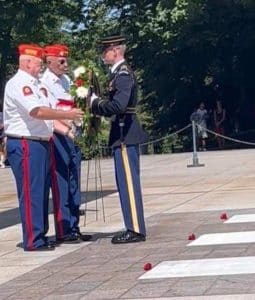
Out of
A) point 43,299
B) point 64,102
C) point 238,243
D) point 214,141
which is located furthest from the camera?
point 214,141

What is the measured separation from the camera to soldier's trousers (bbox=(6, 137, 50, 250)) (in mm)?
9859

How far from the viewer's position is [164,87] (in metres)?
40.4

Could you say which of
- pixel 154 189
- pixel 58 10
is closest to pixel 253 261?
pixel 154 189

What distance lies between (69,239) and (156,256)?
166cm

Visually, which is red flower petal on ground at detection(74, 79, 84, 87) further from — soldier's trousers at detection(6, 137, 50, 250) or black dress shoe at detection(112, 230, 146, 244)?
black dress shoe at detection(112, 230, 146, 244)

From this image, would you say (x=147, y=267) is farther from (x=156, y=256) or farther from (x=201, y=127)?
(x=201, y=127)

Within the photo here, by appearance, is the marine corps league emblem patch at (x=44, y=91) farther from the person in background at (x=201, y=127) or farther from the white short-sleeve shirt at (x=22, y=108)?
the person in background at (x=201, y=127)

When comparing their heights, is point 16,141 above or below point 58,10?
below

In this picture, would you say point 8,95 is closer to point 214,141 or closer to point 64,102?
point 64,102

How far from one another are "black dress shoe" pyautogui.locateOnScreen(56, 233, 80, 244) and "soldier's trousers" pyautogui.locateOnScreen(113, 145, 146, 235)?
723mm

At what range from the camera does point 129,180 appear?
1001 centimetres

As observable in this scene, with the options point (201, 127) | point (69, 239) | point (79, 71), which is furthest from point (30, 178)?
point (201, 127)

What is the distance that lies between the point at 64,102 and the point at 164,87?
30077 mm

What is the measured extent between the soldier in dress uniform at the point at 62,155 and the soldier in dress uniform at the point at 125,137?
632 millimetres
